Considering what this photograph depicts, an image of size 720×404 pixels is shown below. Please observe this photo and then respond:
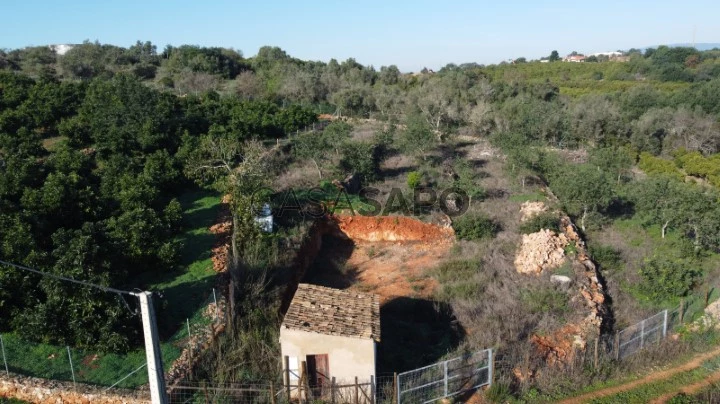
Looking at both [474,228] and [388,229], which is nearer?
[474,228]

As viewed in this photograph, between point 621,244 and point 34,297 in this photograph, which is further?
point 621,244

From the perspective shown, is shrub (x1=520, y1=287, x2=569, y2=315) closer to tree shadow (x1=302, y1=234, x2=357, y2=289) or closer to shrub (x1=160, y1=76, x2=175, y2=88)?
tree shadow (x1=302, y1=234, x2=357, y2=289)

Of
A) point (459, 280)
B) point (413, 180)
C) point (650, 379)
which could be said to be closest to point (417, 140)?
point (413, 180)

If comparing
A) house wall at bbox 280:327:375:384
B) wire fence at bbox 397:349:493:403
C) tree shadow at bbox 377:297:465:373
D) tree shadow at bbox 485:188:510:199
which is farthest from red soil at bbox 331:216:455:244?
house wall at bbox 280:327:375:384

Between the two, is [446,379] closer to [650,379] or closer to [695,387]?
[650,379]

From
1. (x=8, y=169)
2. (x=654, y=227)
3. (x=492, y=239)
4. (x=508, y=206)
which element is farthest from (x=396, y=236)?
(x=8, y=169)

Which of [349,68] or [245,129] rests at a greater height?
[349,68]

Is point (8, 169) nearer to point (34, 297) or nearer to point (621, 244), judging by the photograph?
point (34, 297)
